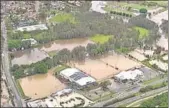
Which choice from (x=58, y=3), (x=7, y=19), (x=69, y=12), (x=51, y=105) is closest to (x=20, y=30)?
(x=7, y=19)

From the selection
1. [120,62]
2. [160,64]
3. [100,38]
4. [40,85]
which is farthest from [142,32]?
[40,85]

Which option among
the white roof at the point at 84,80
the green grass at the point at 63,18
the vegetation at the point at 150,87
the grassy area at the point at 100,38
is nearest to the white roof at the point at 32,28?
the green grass at the point at 63,18

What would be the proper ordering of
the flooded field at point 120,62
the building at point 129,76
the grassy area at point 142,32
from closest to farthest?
the building at point 129,76 < the flooded field at point 120,62 < the grassy area at point 142,32

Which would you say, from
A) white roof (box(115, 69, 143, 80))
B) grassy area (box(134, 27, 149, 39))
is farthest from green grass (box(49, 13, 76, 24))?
white roof (box(115, 69, 143, 80))

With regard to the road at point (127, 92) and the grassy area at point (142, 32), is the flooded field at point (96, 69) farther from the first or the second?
the grassy area at point (142, 32)

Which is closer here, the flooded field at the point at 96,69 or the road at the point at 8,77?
the road at the point at 8,77

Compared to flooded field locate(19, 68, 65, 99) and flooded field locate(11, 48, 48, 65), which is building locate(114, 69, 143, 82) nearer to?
flooded field locate(19, 68, 65, 99)

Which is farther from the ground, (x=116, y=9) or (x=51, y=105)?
(x=116, y=9)

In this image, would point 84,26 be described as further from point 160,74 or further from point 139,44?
point 160,74
